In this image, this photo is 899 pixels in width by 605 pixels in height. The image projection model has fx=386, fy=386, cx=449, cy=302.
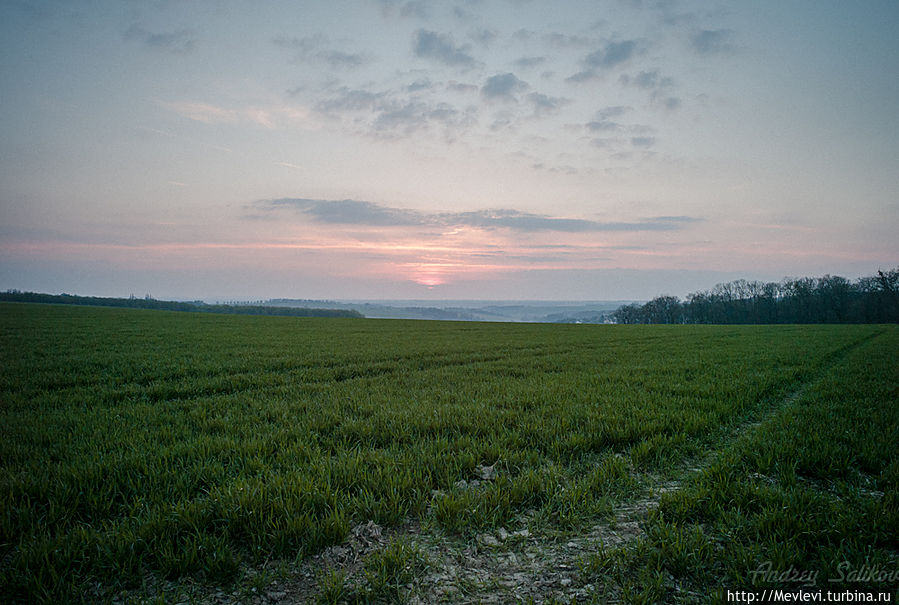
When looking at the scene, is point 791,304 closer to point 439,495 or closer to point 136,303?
point 439,495

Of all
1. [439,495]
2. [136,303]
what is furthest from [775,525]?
[136,303]

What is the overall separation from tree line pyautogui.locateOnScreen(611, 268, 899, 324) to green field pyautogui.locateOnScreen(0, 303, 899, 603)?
11464 centimetres

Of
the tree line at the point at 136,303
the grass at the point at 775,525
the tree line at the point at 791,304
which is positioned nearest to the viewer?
the grass at the point at 775,525

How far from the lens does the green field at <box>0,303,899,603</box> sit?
3010 millimetres

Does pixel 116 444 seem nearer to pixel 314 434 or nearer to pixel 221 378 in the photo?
pixel 314 434

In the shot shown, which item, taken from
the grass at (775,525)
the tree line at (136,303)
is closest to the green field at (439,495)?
the grass at (775,525)

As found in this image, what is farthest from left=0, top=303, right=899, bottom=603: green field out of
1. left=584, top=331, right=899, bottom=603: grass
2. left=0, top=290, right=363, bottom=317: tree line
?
left=0, top=290, right=363, bottom=317: tree line

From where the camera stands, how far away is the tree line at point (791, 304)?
3388 inches

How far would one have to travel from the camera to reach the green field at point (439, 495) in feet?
9.87

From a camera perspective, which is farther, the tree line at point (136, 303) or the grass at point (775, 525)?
the tree line at point (136, 303)

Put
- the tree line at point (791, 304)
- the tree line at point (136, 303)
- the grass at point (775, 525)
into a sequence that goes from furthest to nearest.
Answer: the tree line at point (136, 303) < the tree line at point (791, 304) < the grass at point (775, 525)

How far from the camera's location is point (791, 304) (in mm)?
101188

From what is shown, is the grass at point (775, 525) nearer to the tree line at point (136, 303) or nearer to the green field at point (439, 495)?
the green field at point (439, 495)

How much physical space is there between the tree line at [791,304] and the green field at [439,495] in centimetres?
11464
